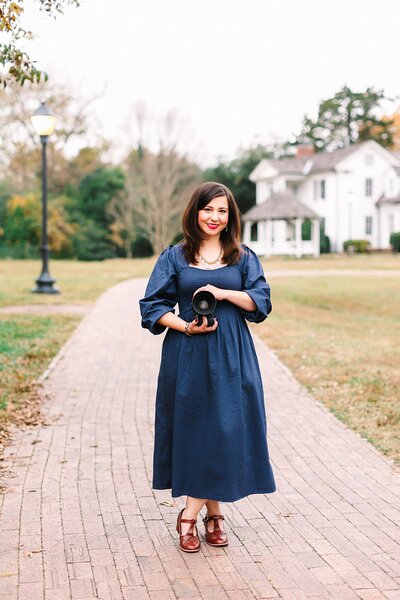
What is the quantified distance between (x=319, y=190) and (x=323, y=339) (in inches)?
1574

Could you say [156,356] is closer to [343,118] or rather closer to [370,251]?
[370,251]

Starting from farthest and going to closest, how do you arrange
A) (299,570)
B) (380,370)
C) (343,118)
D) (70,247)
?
(343,118), (70,247), (380,370), (299,570)

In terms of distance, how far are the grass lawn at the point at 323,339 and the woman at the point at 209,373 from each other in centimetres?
247

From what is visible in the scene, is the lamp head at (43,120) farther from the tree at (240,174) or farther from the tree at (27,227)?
the tree at (240,174)

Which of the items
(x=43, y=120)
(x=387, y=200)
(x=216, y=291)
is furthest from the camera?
(x=387, y=200)

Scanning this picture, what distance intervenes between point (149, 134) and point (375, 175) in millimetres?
14848

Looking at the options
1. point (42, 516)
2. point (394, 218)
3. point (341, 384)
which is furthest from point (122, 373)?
point (394, 218)

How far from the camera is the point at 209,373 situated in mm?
4129

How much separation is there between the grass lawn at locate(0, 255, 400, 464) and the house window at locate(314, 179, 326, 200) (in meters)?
25.1

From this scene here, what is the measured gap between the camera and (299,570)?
13.1ft

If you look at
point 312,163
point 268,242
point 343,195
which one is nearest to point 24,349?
point 268,242

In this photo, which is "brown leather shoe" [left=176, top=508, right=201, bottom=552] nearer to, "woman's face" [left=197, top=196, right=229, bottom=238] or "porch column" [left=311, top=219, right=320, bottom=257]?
"woman's face" [left=197, top=196, right=229, bottom=238]

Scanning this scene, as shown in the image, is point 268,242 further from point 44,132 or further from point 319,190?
point 44,132

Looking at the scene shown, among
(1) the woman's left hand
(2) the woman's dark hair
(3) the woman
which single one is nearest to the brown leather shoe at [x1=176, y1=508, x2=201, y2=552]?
(3) the woman
